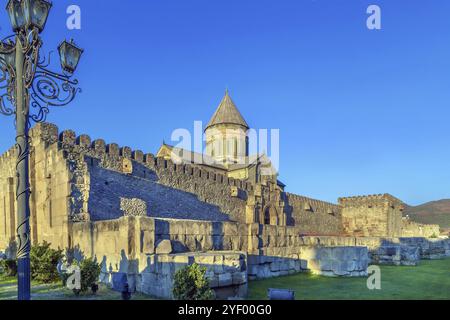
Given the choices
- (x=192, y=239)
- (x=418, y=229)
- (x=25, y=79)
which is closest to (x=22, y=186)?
(x=25, y=79)

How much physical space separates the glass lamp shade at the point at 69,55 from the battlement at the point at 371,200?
135 ft

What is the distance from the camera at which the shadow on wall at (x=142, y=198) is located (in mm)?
16109

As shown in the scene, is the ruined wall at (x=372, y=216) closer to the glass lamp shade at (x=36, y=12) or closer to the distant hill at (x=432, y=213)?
the distant hill at (x=432, y=213)

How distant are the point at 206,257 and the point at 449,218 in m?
72.9

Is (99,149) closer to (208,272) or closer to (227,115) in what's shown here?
(208,272)

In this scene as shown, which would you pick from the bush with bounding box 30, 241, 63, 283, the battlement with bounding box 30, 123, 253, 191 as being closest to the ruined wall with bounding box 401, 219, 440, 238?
the battlement with bounding box 30, 123, 253, 191

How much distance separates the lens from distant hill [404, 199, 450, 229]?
65375 mm

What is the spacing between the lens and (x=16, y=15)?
4.92 meters

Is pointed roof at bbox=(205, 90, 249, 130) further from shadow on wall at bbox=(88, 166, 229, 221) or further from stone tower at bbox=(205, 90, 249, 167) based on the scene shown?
shadow on wall at bbox=(88, 166, 229, 221)

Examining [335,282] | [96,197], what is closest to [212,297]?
[335,282]

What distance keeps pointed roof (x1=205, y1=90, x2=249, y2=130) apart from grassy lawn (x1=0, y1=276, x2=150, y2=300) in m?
37.1

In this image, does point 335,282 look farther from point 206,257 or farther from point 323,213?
point 323,213

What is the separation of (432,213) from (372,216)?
3786 centimetres

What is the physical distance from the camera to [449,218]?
214 feet
